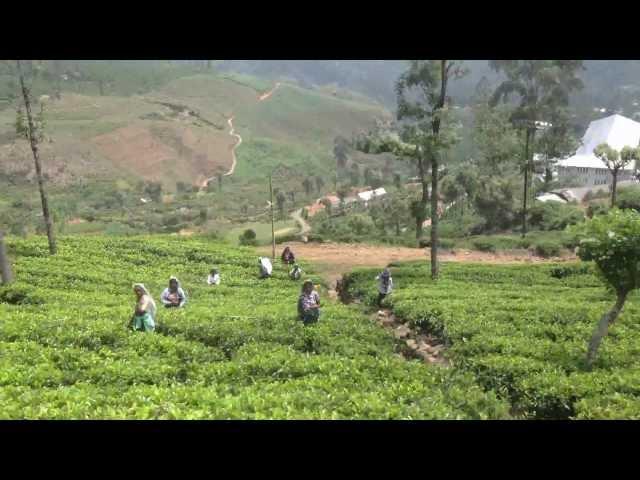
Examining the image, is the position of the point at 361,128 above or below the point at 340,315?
above

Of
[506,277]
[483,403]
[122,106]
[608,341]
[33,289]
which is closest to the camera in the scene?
[483,403]

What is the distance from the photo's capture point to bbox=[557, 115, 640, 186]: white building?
266 feet

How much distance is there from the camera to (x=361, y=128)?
7210 inches

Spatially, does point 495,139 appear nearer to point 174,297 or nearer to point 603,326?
point 174,297

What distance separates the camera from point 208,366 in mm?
13211

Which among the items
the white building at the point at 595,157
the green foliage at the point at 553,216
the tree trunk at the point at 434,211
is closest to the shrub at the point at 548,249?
the green foliage at the point at 553,216

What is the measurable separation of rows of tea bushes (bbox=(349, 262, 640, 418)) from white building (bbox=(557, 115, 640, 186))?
61946mm

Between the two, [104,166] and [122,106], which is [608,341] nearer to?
[104,166]

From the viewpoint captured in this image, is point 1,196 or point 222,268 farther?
point 1,196

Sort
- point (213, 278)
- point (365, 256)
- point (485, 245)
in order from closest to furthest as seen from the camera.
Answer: point (213, 278) → point (365, 256) → point (485, 245)

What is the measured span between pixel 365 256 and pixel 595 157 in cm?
6132

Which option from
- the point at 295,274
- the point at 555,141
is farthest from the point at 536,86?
the point at 295,274
